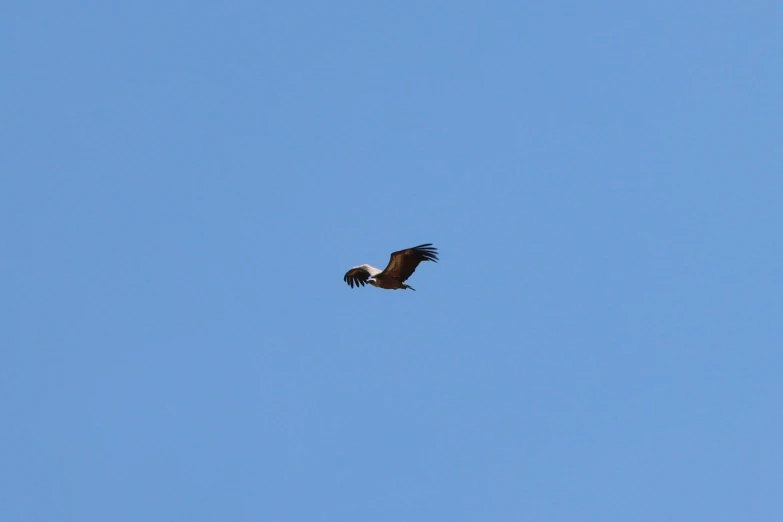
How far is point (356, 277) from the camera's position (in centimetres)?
4241

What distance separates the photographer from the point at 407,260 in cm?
3753

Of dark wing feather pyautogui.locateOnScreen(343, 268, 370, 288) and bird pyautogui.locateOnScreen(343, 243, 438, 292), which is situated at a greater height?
dark wing feather pyautogui.locateOnScreen(343, 268, 370, 288)

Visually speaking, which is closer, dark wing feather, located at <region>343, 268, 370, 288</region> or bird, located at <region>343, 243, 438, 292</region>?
bird, located at <region>343, 243, 438, 292</region>

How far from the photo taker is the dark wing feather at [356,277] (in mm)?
41844

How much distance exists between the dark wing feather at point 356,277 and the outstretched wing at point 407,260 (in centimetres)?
354

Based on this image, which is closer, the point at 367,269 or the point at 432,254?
the point at 432,254

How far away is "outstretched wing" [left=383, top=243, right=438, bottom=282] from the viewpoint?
3719cm

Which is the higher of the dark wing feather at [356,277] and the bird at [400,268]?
the dark wing feather at [356,277]

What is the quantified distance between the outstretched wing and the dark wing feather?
3536 mm

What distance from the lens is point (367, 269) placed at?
1623 inches

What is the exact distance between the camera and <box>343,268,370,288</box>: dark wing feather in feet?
137

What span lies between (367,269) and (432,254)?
4.68m

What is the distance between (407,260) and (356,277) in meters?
5.30

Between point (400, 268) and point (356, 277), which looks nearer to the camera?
point (400, 268)
